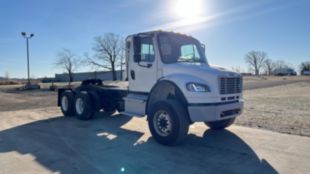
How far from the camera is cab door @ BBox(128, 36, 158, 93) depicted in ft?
23.1

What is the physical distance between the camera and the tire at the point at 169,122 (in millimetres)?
5848

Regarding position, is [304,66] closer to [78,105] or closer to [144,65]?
[78,105]

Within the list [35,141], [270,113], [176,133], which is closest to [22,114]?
[35,141]

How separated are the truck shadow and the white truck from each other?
0.57 m

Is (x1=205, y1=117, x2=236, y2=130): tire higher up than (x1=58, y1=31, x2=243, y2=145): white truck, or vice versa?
(x1=58, y1=31, x2=243, y2=145): white truck

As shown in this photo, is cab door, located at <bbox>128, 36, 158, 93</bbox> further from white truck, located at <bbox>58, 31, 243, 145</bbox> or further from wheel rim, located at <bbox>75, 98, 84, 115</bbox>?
wheel rim, located at <bbox>75, 98, 84, 115</bbox>

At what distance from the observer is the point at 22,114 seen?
11.1 m

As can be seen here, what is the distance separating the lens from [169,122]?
607 cm

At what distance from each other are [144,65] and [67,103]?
473cm

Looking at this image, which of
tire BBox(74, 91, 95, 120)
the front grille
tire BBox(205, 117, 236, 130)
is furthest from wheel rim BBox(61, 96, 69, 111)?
the front grille

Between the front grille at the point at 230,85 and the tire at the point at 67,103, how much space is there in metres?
6.38

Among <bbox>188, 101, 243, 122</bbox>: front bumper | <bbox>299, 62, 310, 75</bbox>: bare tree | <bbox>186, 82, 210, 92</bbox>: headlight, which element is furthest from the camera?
<bbox>299, 62, 310, 75</bbox>: bare tree

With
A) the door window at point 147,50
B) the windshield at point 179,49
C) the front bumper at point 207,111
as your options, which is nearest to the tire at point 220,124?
the front bumper at point 207,111

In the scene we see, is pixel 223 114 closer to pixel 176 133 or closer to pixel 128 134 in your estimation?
pixel 176 133
